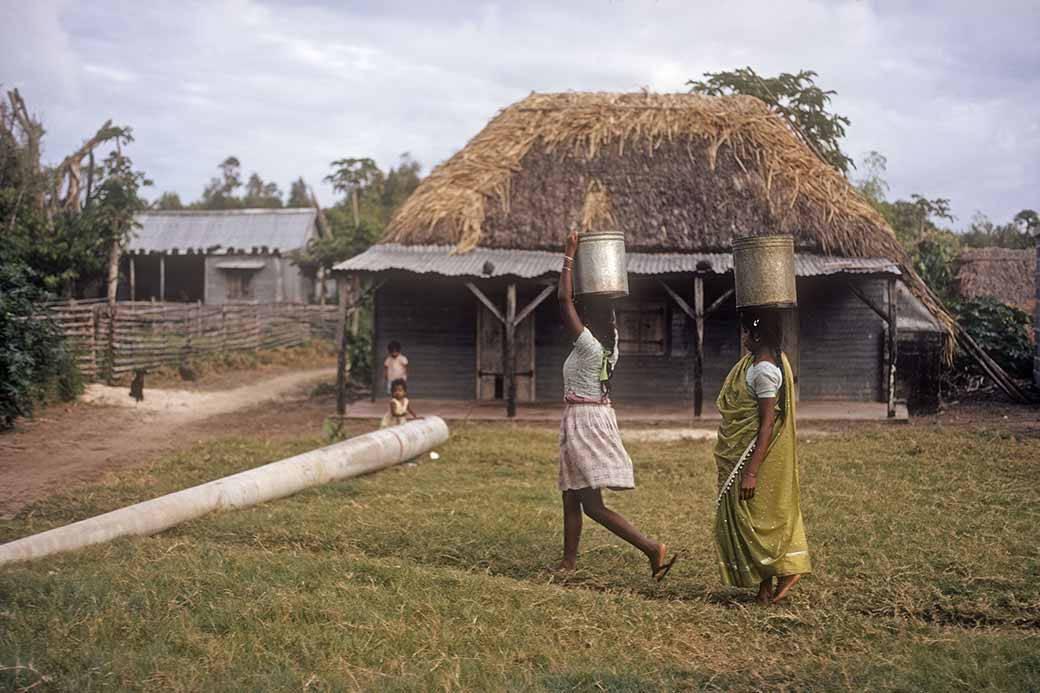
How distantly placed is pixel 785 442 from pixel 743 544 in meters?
0.52

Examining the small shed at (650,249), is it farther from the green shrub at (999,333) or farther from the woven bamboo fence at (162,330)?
the woven bamboo fence at (162,330)

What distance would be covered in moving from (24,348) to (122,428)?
1408mm

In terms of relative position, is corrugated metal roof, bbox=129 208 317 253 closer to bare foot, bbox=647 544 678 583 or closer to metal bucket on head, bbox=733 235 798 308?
bare foot, bbox=647 544 678 583

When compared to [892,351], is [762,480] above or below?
below

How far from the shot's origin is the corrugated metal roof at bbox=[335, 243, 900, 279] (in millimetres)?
12336

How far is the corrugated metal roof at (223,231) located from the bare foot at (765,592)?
87.2 feet

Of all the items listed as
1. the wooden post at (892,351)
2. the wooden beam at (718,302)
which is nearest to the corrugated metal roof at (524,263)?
the wooden beam at (718,302)

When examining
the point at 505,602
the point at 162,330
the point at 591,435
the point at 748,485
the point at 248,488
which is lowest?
the point at 505,602

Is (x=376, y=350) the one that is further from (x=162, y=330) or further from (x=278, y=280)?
(x=278, y=280)

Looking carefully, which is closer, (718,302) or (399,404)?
(399,404)

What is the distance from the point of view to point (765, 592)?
455 cm

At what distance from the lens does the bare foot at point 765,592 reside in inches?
178

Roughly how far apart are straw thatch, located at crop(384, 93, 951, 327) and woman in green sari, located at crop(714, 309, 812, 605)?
30.6 feet

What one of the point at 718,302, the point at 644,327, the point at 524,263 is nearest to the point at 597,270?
the point at 718,302
